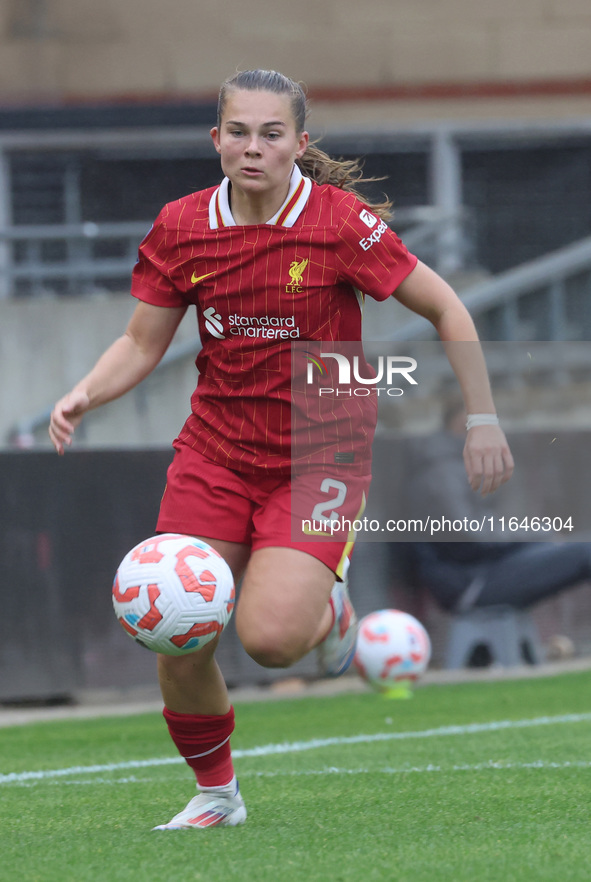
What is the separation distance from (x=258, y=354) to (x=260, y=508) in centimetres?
44

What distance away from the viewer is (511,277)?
453 inches

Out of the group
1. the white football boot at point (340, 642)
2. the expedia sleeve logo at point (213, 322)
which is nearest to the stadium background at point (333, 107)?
the white football boot at point (340, 642)

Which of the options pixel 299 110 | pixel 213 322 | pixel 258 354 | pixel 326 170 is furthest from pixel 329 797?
pixel 299 110

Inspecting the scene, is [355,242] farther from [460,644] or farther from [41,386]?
[41,386]

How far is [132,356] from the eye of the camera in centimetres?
401

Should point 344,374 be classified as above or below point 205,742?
above

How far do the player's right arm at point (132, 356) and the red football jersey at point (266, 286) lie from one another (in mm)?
111

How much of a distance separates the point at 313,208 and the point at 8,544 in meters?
4.25

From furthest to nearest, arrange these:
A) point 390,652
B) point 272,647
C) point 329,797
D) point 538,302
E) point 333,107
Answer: point 333,107 < point 538,302 < point 390,652 < point 329,797 < point 272,647

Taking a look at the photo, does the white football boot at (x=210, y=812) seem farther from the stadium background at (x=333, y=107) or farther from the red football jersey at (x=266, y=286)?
the stadium background at (x=333, y=107)

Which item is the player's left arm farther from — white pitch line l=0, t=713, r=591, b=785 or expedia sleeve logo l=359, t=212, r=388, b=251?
white pitch line l=0, t=713, r=591, b=785

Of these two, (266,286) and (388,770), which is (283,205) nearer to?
(266,286)

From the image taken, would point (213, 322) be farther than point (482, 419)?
Yes

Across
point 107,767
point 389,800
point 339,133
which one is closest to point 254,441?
point 389,800
